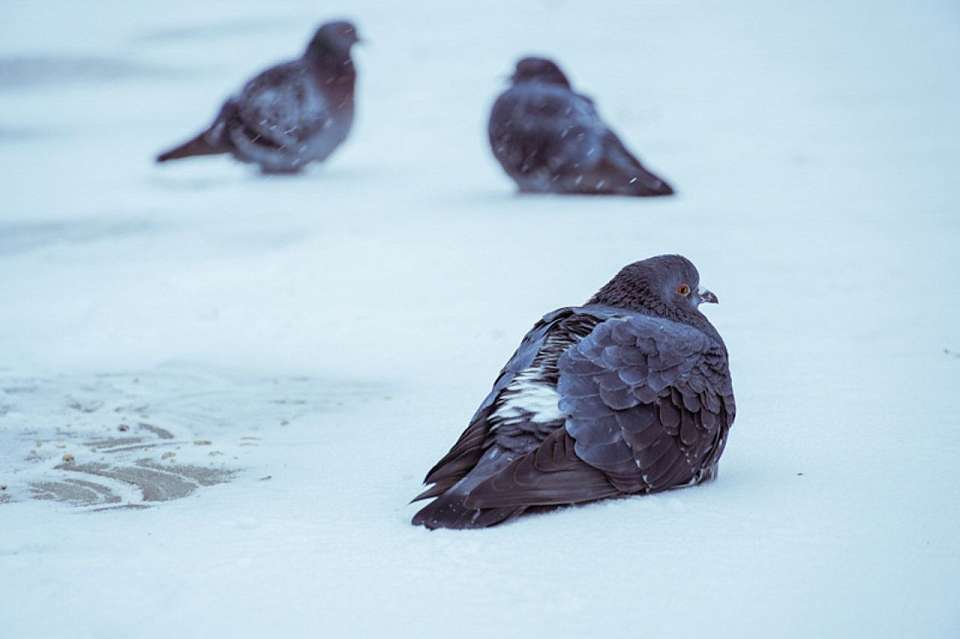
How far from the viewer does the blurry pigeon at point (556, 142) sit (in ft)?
28.7

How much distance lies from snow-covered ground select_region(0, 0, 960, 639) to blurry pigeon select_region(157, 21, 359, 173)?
0.27m

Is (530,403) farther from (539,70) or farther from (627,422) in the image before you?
(539,70)

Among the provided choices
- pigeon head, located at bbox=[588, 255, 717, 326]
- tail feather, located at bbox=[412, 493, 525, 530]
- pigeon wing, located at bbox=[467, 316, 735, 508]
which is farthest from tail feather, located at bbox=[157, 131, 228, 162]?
tail feather, located at bbox=[412, 493, 525, 530]

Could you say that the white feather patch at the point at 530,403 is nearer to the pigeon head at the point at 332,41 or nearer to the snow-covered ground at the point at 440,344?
the snow-covered ground at the point at 440,344

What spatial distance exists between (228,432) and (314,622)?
73.0 inches

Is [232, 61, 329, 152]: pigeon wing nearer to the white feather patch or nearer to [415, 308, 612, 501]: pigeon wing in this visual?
[415, 308, 612, 501]: pigeon wing

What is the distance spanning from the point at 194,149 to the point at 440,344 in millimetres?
4788

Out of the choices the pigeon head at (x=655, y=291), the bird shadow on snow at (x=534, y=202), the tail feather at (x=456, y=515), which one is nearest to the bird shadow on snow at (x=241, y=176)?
the bird shadow on snow at (x=534, y=202)

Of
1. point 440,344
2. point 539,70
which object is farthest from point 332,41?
point 440,344

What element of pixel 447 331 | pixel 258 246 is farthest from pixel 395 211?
pixel 447 331

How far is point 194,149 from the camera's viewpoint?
33.3 feet

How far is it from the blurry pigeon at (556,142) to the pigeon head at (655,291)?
4.42 m

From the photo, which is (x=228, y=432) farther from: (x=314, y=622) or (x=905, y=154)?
(x=905, y=154)

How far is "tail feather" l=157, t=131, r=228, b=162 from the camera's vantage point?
10078 mm
